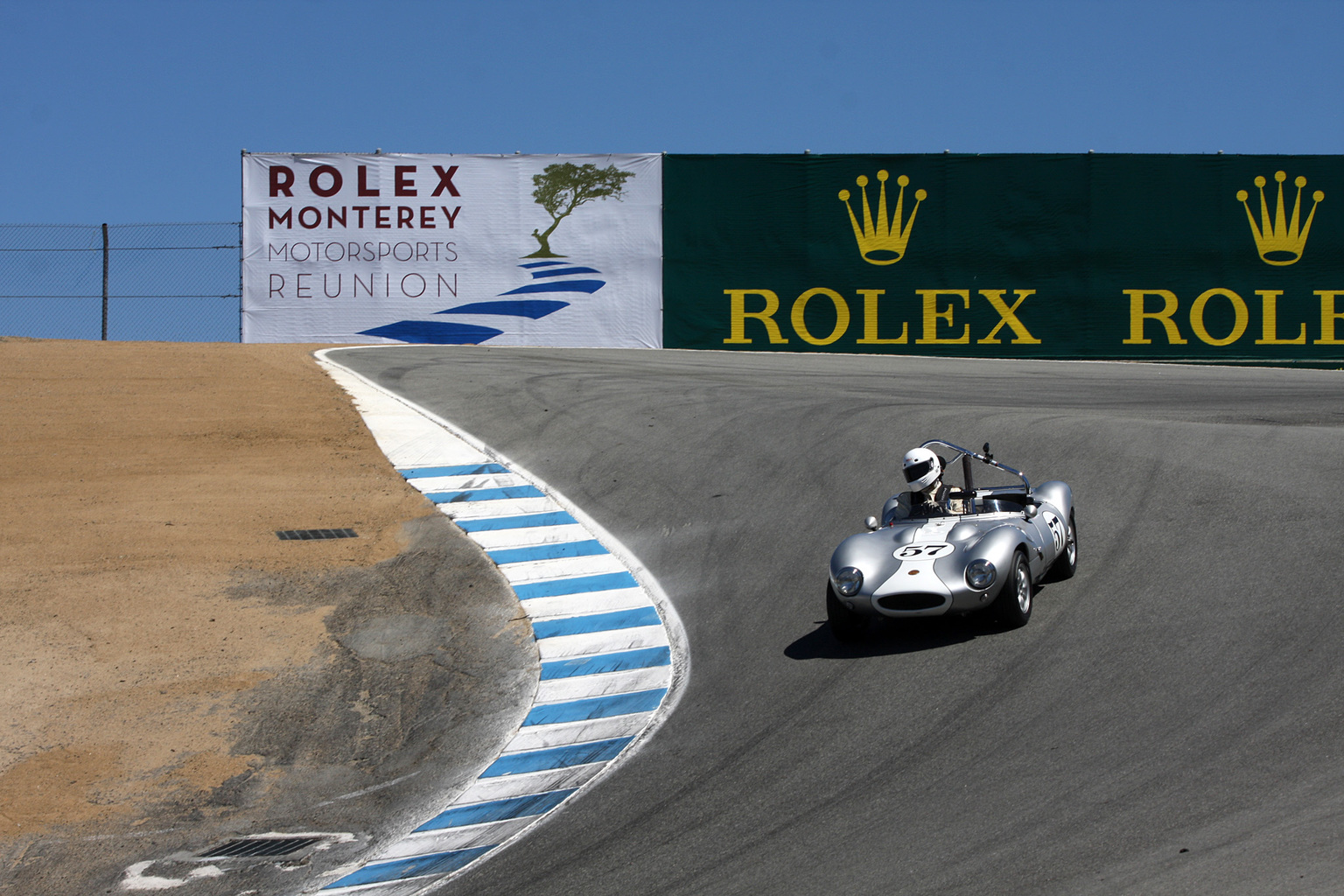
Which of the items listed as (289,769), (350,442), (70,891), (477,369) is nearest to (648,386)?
(477,369)

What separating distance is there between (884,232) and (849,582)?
17205 mm

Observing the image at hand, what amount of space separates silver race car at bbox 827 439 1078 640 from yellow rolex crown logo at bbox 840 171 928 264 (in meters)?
15.6

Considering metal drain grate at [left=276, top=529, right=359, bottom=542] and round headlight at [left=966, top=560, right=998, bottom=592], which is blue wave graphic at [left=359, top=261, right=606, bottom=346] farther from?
round headlight at [left=966, top=560, right=998, bottom=592]

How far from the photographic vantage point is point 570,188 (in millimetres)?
24547

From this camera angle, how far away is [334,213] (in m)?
24.4

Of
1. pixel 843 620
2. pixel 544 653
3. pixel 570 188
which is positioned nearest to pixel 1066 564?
pixel 843 620

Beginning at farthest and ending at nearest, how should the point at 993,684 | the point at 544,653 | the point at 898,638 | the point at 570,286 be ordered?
the point at 570,286 → the point at 544,653 → the point at 898,638 → the point at 993,684

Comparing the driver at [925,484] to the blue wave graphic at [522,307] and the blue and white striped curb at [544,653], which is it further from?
the blue wave graphic at [522,307]

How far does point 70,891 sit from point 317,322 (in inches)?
752

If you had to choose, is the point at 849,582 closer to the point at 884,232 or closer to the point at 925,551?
the point at 925,551

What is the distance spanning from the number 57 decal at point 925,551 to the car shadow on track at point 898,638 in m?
0.56

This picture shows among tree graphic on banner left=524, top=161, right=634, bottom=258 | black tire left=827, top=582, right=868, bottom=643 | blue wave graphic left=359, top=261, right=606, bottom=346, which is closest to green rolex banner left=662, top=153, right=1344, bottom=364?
tree graphic on banner left=524, top=161, right=634, bottom=258

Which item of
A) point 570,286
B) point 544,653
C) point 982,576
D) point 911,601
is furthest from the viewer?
point 570,286

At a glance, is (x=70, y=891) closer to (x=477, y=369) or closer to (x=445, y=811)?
(x=445, y=811)
